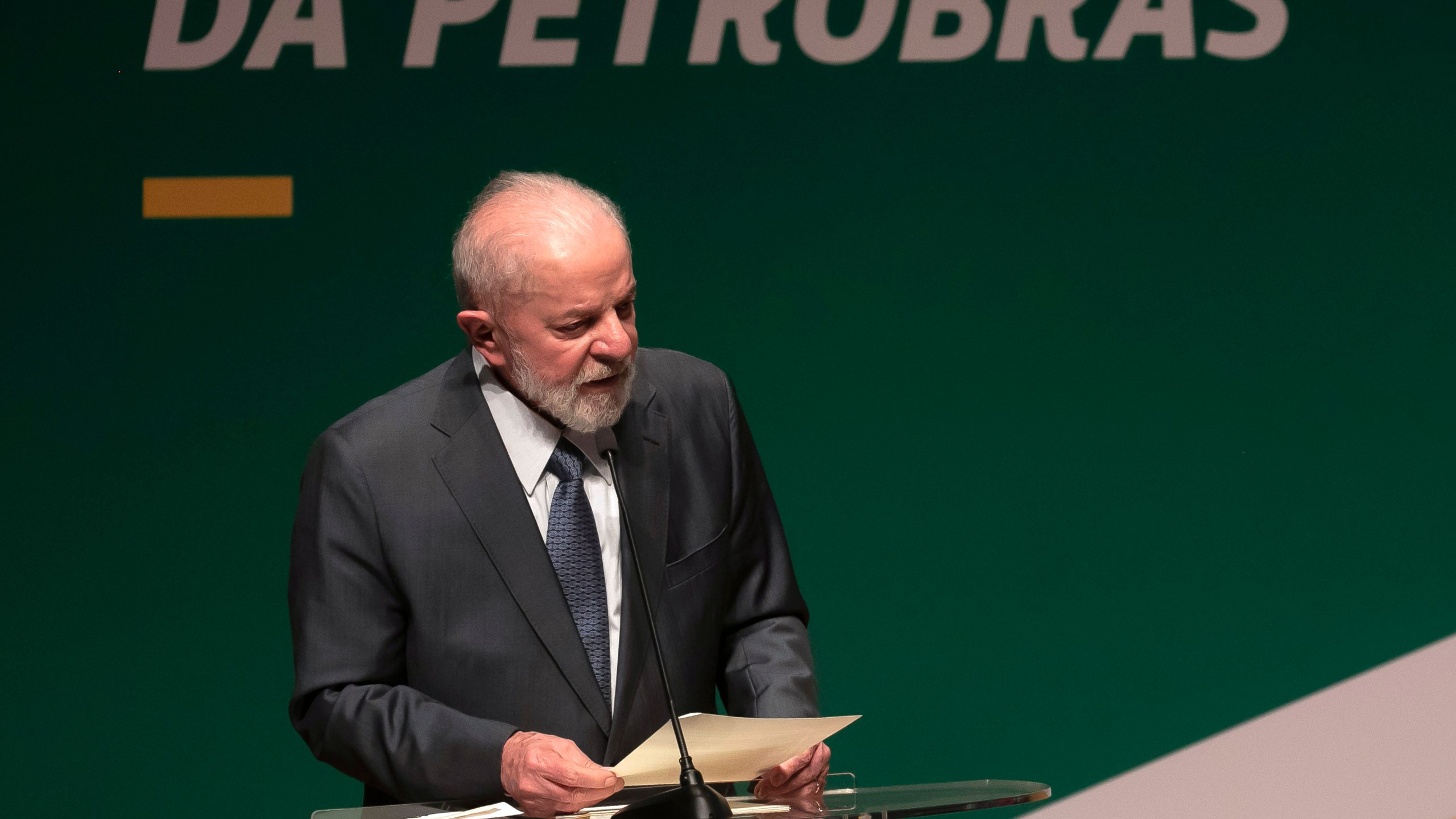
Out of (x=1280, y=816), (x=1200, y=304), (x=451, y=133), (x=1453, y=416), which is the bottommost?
(x=1280, y=816)

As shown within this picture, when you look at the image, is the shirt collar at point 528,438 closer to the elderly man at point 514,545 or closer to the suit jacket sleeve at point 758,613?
the elderly man at point 514,545

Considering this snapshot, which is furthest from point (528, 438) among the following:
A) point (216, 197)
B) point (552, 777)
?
point (216, 197)

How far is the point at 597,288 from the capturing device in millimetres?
1645

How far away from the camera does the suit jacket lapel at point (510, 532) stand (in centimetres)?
170

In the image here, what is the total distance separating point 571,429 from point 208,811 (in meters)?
1.87

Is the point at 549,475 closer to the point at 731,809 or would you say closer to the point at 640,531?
the point at 640,531

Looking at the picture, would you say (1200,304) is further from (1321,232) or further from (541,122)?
(541,122)

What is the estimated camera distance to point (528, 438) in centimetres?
177

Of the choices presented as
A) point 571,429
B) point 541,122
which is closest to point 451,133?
point 541,122

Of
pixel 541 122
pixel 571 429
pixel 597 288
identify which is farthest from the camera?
pixel 541 122

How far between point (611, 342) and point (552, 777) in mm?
477

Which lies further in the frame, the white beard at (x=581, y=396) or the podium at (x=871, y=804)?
the white beard at (x=581, y=396)

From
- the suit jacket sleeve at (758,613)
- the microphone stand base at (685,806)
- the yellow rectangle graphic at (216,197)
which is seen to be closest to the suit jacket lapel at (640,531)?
the suit jacket sleeve at (758,613)

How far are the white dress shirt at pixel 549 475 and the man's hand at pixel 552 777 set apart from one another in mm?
256
